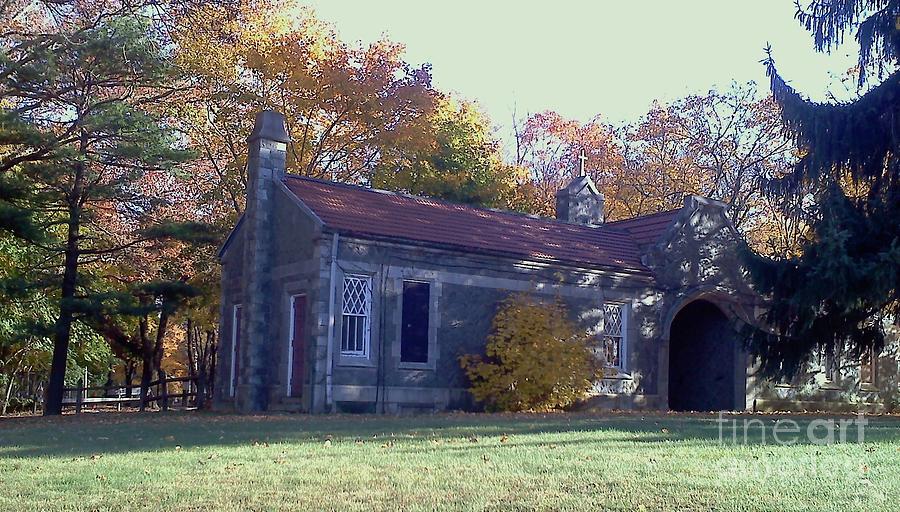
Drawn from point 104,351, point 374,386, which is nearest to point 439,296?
point 374,386

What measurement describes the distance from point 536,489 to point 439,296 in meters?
13.3

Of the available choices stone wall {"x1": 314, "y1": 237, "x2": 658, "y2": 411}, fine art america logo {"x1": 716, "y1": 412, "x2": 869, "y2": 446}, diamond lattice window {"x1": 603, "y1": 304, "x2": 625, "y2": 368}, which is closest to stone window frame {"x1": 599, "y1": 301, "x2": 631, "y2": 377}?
diamond lattice window {"x1": 603, "y1": 304, "x2": 625, "y2": 368}

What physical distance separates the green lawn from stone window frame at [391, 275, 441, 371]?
675 cm

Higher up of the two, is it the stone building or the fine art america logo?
the stone building

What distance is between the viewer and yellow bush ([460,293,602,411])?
21.7 metres

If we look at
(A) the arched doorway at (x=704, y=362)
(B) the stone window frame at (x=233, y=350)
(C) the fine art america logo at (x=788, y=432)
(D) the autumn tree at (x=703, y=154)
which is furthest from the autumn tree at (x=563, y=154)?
(C) the fine art america logo at (x=788, y=432)

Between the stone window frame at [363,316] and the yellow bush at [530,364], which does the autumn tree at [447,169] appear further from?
the stone window frame at [363,316]

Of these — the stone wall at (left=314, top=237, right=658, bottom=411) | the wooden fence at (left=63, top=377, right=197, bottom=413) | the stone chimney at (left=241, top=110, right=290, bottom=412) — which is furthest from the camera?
the wooden fence at (left=63, top=377, right=197, bottom=413)

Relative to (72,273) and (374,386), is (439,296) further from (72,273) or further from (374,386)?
(72,273)

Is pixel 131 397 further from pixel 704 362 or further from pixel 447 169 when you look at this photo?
pixel 704 362

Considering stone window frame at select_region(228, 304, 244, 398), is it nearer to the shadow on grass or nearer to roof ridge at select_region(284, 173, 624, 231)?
roof ridge at select_region(284, 173, 624, 231)

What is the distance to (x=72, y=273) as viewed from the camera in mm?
25438

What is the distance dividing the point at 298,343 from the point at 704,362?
38.2 ft

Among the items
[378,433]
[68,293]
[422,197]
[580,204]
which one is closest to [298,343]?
[422,197]
